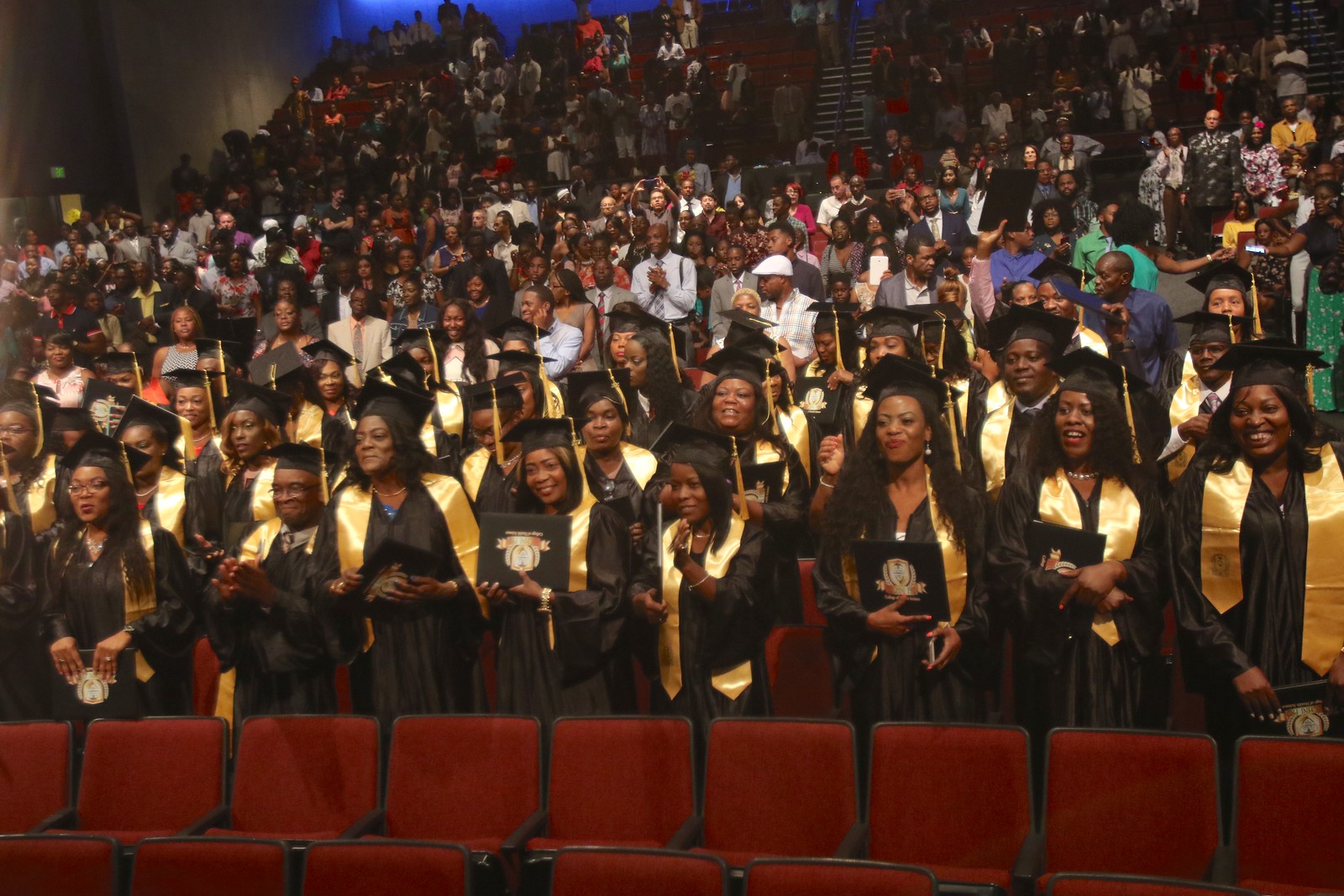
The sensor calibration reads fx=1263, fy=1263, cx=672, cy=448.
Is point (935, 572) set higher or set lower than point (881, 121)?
lower

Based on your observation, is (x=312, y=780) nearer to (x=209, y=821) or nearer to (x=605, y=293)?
(x=209, y=821)

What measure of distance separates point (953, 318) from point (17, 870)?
4972mm

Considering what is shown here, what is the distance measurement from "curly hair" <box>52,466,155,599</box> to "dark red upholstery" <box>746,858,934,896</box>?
9.03 feet

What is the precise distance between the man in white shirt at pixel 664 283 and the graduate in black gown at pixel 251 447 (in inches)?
167

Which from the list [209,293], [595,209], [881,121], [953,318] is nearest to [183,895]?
[953,318]

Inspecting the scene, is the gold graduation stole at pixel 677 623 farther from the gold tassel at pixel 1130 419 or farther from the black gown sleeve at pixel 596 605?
the gold tassel at pixel 1130 419

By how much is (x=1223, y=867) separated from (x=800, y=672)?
1760mm

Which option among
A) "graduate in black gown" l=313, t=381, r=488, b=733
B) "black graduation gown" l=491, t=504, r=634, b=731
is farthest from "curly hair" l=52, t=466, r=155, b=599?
"black graduation gown" l=491, t=504, r=634, b=731

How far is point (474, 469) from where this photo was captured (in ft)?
19.0

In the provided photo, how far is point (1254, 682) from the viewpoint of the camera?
12.6 feet

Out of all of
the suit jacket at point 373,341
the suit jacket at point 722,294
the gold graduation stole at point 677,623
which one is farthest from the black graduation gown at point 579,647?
the suit jacket at point 722,294

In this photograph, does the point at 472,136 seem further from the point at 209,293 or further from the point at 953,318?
the point at 953,318

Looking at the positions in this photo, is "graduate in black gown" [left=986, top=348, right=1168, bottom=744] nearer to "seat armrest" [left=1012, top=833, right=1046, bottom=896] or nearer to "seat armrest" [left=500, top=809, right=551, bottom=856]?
"seat armrest" [left=1012, top=833, right=1046, bottom=896]

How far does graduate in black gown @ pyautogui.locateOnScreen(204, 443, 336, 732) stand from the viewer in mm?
4621
